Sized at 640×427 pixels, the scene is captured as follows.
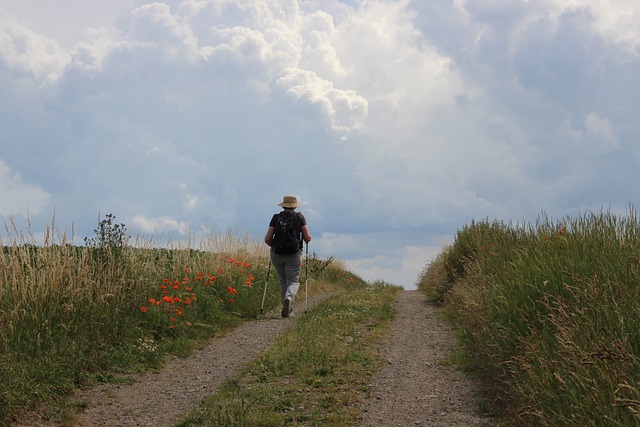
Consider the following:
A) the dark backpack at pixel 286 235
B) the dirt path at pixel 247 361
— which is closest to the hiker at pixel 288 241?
the dark backpack at pixel 286 235

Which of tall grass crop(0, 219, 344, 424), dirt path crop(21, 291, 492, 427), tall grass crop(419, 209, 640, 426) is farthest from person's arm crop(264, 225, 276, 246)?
tall grass crop(419, 209, 640, 426)

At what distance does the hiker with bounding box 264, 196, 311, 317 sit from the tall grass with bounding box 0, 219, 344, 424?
4.32 ft

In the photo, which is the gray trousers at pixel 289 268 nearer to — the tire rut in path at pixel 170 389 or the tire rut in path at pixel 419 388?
the tire rut in path at pixel 170 389

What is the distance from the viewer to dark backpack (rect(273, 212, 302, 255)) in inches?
607

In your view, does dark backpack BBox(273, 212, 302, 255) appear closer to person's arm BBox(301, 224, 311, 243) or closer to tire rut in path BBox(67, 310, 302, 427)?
person's arm BBox(301, 224, 311, 243)

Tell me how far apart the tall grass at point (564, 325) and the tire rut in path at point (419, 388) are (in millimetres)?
429

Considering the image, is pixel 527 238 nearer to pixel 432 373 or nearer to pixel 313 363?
pixel 432 373

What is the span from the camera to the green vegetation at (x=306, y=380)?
7230 millimetres

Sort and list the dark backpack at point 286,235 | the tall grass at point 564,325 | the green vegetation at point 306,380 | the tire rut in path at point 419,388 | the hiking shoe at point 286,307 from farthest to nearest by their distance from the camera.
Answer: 1. the hiking shoe at point 286,307
2. the dark backpack at point 286,235
3. the tire rut in path at point 419,388
4. the green vegetation at point 306,380
5. the tall grass at point 564,325

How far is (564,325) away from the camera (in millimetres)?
6727

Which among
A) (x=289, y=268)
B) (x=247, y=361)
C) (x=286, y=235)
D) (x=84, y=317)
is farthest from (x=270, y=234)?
(x=84, y=317)

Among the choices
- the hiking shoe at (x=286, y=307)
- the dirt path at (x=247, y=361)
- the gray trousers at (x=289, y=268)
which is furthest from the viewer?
the hiking shoe at (x=286, y=307)

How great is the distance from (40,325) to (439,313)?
1052 cm

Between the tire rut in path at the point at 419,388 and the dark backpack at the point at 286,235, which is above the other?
the dark backpack at the point at 286,235
